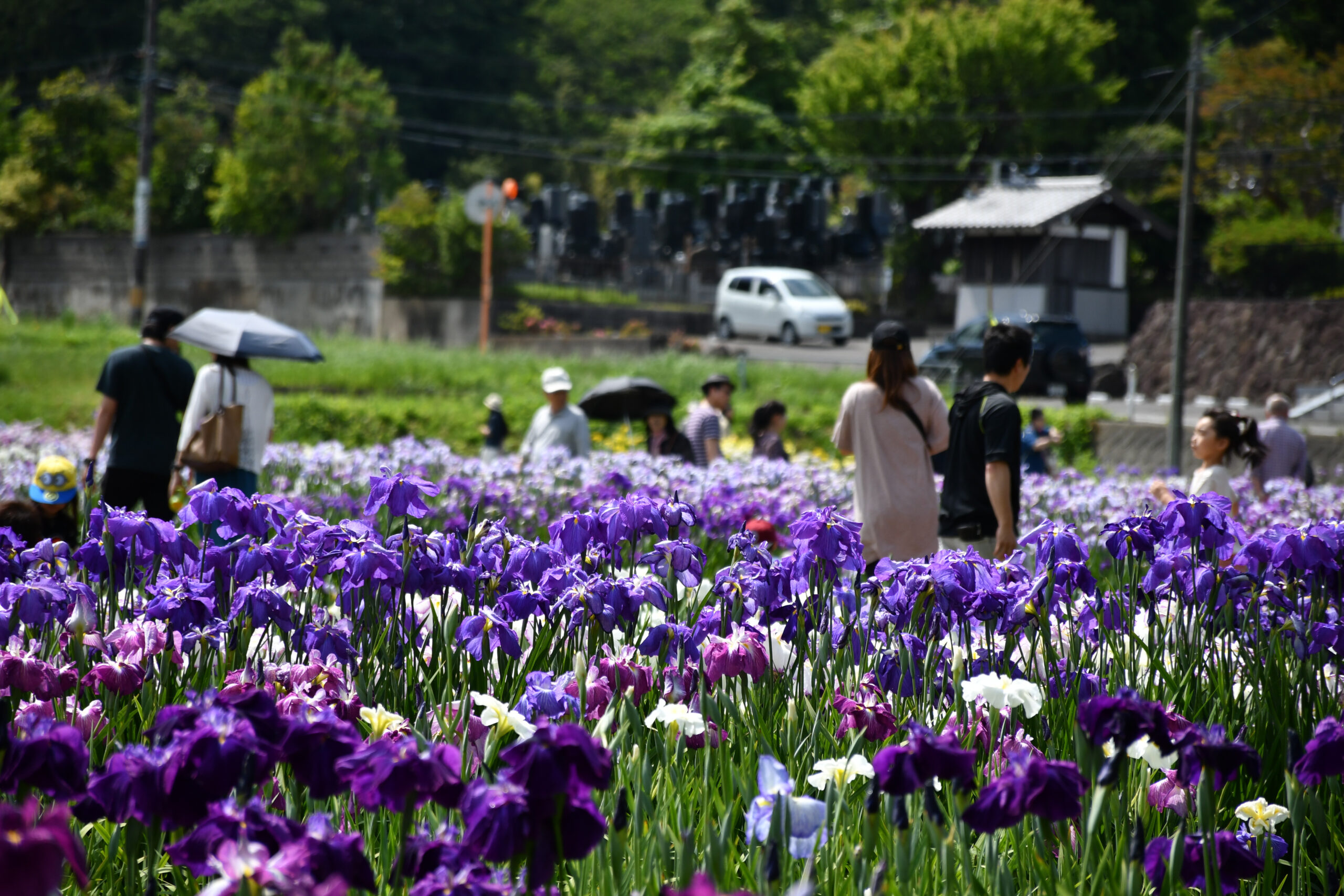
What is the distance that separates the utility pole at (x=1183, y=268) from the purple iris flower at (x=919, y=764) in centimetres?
1350

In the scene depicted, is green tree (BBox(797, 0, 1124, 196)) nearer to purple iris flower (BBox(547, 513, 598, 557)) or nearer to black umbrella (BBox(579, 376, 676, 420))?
black umbrella (BBox(579, 376, 676, 420))

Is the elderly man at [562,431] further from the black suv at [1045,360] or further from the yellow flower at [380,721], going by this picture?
the black suv at [1045,360]

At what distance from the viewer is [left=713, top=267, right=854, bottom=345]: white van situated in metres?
31.3

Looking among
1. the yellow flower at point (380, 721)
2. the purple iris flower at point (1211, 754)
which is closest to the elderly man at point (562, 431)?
the yellow flower at point (380, 721)

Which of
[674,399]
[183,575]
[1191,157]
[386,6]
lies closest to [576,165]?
[386,6]

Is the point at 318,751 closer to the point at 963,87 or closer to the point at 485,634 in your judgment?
the point at 485,634

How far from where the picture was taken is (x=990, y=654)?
3.33 meters

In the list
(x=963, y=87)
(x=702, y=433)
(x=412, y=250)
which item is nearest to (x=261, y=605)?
(x=702, y=433)

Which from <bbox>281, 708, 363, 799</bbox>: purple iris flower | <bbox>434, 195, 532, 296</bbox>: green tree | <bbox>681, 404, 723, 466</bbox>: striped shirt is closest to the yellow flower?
<bbox>281, 708, 363, 799</bbox>: purple iris flower

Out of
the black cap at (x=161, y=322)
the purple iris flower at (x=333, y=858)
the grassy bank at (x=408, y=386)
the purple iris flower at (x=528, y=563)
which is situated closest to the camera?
the purple iris flower at (x=333, y=858)

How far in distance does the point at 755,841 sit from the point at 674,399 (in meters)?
9.25

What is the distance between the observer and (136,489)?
22.4 ft

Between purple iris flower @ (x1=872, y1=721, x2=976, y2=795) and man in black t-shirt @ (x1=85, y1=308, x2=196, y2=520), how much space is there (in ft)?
17.8

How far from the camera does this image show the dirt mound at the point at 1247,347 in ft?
78.5
